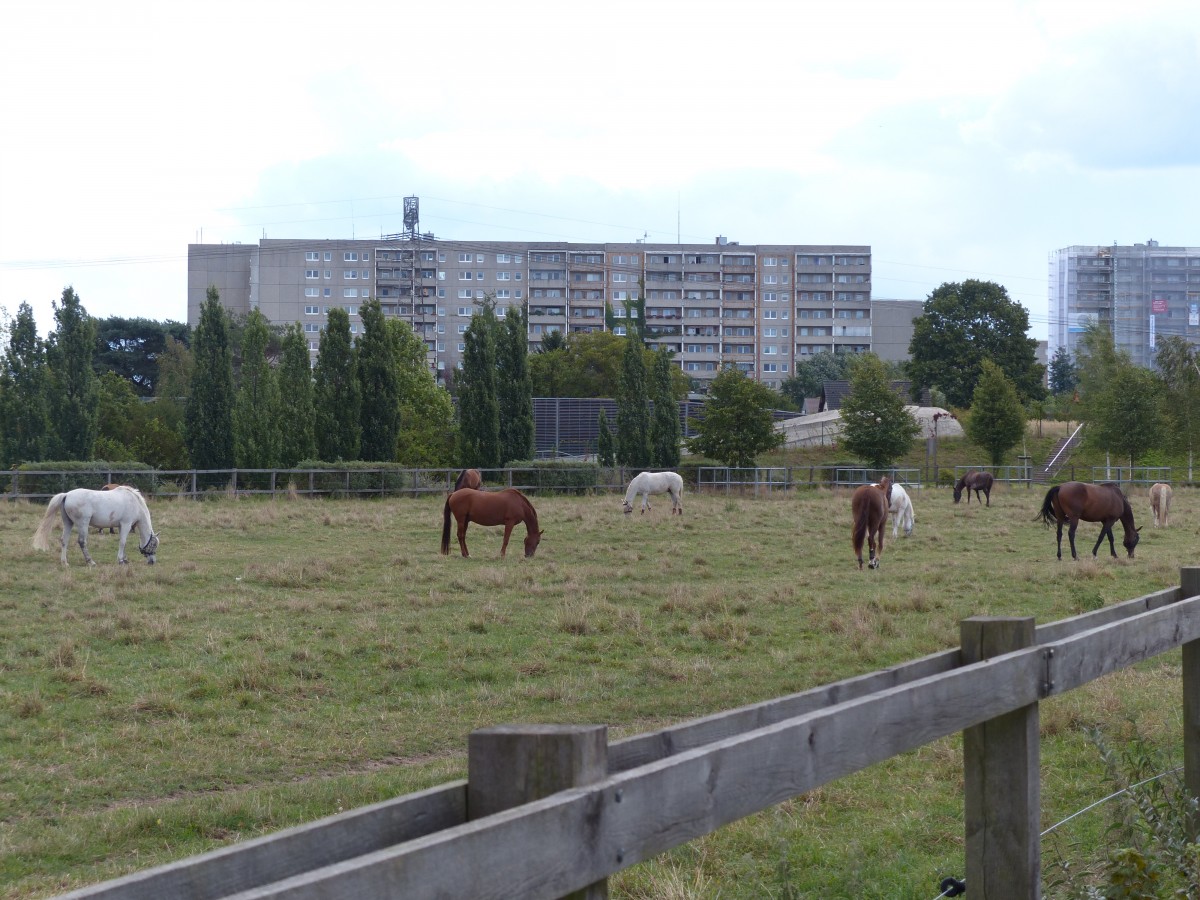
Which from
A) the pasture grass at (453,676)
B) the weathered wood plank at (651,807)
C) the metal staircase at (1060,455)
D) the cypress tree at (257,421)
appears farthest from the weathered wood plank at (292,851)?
the metal staircase at (1060,455)

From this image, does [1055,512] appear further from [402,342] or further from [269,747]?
[402,342]

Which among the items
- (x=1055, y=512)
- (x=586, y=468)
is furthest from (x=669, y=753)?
(x=586, y=468)

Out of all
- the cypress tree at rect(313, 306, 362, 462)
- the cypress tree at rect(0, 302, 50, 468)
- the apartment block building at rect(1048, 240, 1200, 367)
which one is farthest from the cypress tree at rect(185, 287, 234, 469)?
the apartment block building at rect(1048, 240, 1200, 367)

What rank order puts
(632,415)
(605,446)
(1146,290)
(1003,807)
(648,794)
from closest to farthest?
(648,794) < (1003,807) < (605,446) < (632,415) < (1146,290)

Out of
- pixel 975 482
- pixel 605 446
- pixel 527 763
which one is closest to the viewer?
pixel 527 763

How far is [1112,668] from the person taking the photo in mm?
3773

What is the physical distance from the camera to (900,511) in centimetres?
2584

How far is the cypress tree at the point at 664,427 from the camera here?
5059 centimetres

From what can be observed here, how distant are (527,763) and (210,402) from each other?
42399 mm

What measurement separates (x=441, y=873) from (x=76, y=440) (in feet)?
149

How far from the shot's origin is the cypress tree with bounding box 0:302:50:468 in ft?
144

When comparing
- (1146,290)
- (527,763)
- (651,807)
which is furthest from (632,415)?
(1146,290)

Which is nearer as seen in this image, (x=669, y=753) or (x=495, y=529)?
(x=669, y=753)

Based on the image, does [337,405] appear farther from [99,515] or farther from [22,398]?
[99,515]
